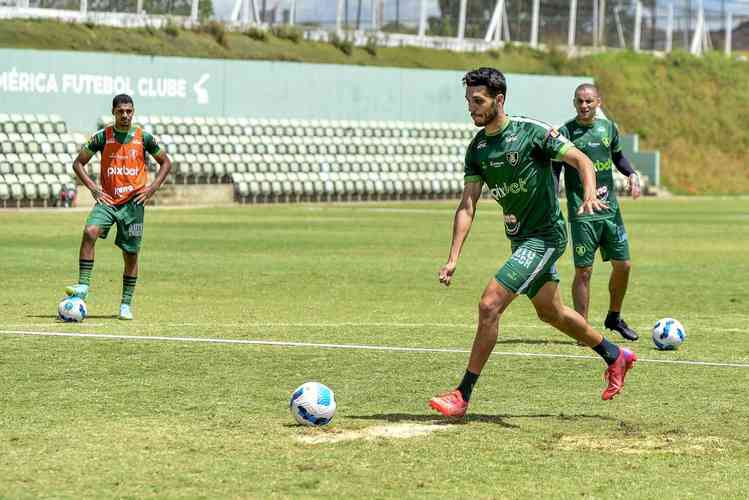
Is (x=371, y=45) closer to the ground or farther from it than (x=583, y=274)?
farther from it

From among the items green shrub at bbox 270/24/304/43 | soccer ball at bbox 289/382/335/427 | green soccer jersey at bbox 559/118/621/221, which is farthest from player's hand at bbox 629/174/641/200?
green shrub at bbox 270/24/304/43

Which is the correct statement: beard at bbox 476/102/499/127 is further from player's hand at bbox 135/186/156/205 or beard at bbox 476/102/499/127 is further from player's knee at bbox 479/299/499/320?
player's hand at bbox 135/186/156/205

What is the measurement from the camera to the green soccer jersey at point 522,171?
8508mm

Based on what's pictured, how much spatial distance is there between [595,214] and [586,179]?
449 centimetres

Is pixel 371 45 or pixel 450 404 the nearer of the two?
pixel 450 404

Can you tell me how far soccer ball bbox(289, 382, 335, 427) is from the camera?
783 centimetres

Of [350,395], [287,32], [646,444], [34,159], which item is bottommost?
[350,395]

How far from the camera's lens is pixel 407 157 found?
49.5 metres

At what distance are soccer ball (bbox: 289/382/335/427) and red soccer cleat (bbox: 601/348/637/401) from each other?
1969 millimetres

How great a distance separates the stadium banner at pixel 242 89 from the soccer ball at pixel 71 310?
98.5 feet

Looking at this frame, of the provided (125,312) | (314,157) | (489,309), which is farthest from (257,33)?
(489,309)

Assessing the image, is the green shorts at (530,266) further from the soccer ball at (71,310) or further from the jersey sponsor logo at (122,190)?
the jersey sponsor logo at (122,190)

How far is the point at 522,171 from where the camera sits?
854 cm

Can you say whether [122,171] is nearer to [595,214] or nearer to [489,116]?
[595,214]
